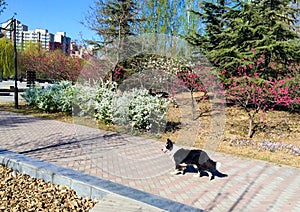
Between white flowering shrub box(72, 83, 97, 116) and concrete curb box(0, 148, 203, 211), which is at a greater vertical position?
white flowering shrub box(72, 83, 97, 116)

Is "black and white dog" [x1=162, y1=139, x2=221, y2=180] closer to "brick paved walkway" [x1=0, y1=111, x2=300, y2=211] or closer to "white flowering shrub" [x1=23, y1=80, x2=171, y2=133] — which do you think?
"brick paved walkway" [x1=0, y1=111, x2=300, y2=211]

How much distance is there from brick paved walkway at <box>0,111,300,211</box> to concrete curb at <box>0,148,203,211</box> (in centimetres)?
52

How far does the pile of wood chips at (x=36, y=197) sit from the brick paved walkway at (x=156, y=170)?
716 mm

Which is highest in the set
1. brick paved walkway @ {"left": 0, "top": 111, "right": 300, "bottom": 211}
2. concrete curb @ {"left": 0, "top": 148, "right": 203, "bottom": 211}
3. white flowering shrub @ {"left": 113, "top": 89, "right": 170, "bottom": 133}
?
white flowering shrub @ {"left": 113, "top": 89, "right": 170, "bottom": 133}

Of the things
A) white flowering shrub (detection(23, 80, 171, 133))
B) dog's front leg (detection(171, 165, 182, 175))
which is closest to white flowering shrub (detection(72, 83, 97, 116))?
white flowering shrub (detection(23, 80, 171, 133))

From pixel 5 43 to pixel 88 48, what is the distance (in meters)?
22.7

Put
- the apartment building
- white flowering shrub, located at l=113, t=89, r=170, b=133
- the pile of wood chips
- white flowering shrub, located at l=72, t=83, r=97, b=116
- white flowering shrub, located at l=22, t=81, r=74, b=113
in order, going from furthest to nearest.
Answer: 1. the apartment building
2. white flowering shrub, located at l=22, t=81, r=74, b=113
3. white flowering shrub, located at l=72, t=83, r=97, b=116
4. white flowering shrub, located at l=113, t=89, r=170, b=133
5. the pile of wood chips

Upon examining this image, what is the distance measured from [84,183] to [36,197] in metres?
0.49

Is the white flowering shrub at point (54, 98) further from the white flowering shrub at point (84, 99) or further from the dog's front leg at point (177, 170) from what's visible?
the dog's front leg at point (177, 170)

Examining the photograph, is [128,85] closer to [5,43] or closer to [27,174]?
[27,174]

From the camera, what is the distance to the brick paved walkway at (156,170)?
263 centimetres

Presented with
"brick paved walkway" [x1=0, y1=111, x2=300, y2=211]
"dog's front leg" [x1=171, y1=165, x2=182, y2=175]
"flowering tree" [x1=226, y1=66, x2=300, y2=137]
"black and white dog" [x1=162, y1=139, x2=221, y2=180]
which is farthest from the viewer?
"flowering tree" [x1=226, y1=66, x2=300, y2=137]

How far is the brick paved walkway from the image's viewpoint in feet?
8.62

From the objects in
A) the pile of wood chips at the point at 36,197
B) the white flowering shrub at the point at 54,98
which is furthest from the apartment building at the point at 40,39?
the pile of wood chips at the point at 36,197
